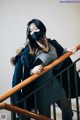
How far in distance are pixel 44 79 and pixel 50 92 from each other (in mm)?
147

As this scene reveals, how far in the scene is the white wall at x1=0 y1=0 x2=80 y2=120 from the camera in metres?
3.65

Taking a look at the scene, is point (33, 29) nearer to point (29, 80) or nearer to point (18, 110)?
point (29, 80)

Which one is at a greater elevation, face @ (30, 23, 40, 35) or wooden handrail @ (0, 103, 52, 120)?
face @ (30, 23, 40, 35)

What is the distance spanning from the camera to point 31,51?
2359 mm

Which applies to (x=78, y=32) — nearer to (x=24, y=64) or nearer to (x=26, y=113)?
(x=24, y=64)

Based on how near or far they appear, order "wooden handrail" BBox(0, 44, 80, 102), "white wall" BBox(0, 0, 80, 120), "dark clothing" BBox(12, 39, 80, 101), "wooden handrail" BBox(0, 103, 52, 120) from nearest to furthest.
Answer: "wooden handrail" BBox(0, 103, 52, 120) < "wooden handrail" BBox(0, 44, 80, 102) < "dark clothing" BBox(12, 39, 80, 101) < "white wall" BBox(0, 0, 80, 120)

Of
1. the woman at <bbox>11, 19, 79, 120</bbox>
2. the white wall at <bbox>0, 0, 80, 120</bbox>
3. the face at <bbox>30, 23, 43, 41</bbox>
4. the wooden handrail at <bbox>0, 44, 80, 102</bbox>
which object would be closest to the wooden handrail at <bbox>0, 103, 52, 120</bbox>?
the wooden handrail at <bbox>0, 44, 80, 102</bbox>

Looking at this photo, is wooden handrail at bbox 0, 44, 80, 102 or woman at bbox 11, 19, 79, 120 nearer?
wooden handrail at bbox 0, 44, 80, 102

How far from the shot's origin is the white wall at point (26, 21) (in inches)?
144

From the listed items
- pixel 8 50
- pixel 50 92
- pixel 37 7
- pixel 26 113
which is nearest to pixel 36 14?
pixel 37 7

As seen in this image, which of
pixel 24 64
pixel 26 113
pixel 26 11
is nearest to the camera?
pixel 26 113

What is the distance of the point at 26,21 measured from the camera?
3654mm

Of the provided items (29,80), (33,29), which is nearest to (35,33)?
(33,29)

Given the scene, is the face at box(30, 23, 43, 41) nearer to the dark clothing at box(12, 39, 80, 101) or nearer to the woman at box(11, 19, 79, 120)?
the woman at box(11, 19, 79, 120)
